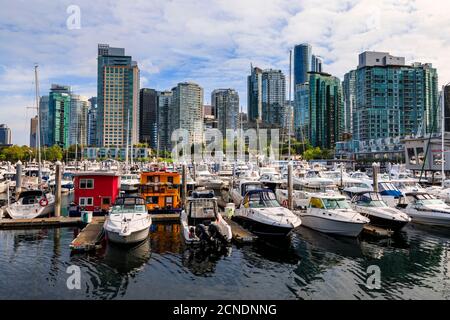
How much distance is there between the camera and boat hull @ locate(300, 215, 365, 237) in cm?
2189

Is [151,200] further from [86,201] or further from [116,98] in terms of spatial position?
[116,98]

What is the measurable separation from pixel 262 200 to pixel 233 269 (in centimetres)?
888

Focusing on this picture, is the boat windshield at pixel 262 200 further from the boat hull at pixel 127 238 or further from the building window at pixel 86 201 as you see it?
the building window at pixel 86 201

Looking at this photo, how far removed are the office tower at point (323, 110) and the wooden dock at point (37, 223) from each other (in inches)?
6705

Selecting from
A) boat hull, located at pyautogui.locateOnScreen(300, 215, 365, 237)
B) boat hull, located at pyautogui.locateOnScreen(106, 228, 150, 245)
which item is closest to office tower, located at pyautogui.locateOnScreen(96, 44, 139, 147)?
boat hull, located at pyautogui.locateOnScreen(300, 215, 365, 237)

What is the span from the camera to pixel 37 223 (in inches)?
1017

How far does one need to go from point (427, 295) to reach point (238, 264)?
835cm

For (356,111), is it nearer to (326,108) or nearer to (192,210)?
(326,108)

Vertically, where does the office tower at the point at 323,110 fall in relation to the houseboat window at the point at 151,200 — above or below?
above

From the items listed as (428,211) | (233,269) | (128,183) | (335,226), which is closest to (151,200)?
(233,269)

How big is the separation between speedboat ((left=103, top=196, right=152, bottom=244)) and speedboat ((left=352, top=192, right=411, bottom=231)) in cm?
1652

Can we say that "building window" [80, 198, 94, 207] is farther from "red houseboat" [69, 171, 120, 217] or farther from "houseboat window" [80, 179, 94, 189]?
"houseboat window" [80, 179, 94, 189]

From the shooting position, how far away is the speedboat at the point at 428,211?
2545cm

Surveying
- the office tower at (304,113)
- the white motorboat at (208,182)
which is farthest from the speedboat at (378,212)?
the office tower at (304,113)
